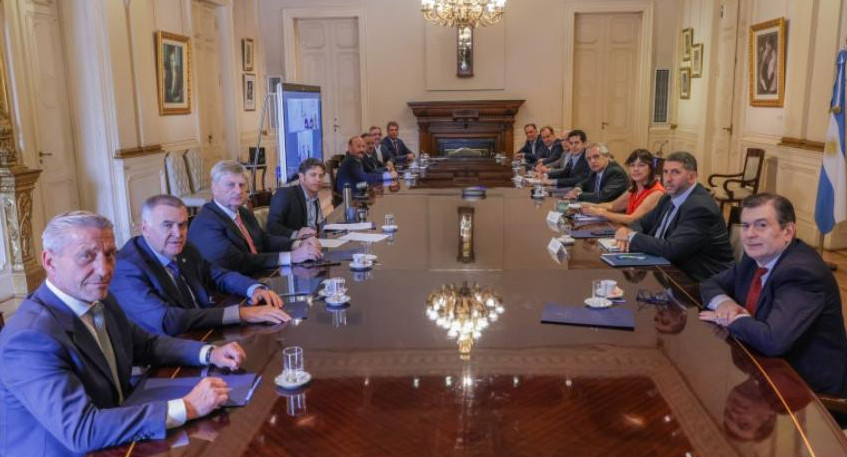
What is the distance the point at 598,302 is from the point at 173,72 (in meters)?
6.98

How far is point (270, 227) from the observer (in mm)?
4402

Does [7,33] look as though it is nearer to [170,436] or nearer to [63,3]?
[63,3]

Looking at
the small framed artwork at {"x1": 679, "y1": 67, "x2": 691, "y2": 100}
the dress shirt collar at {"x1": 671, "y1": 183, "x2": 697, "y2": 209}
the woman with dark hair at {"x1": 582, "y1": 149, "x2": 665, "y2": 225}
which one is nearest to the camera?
the dress shirt collar at {"x1": 671, "y1": 183, "x2": 697, "y2": 209}

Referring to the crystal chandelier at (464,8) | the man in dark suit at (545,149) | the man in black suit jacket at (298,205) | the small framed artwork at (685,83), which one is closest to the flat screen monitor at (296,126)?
the man in black suit jacket at (298,205)

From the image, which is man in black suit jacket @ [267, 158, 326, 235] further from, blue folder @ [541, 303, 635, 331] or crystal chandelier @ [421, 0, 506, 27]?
crystal chandelier @ [421, 0, 506, 27]

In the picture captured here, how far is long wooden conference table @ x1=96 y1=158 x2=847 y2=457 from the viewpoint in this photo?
1.58 metres

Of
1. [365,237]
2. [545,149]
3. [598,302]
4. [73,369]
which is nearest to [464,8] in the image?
[545,149]

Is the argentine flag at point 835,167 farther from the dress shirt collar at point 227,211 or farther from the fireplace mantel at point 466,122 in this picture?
the fireplace mantel at point 466,122

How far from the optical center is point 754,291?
2566mm

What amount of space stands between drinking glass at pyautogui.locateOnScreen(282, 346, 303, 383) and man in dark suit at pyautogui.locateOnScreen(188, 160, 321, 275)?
1413 millimetres

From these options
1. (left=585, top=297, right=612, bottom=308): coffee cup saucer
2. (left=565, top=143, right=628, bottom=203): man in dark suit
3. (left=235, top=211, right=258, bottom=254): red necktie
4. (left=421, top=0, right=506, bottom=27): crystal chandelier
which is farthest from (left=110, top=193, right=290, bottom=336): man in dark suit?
(left=421, top=0, right=506, bottom=27): crystal chandelier

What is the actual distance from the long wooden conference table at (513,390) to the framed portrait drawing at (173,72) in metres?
5.84

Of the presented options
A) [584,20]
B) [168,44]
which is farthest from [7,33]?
[584,20]

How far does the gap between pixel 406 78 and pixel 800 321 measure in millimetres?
9936
